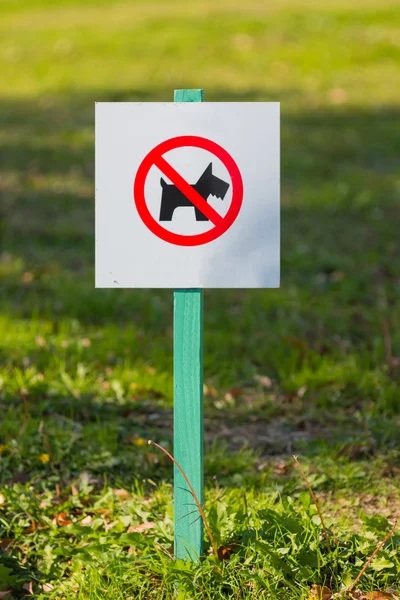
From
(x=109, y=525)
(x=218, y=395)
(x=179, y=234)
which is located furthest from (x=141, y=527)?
(x=218, y=395)

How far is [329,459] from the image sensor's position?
3.41 m

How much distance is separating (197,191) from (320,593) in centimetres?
126

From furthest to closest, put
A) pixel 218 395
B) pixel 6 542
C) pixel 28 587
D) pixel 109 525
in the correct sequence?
pixel 218 395 → pixel 109 525 → pixel 6 542 → pixel 28 587

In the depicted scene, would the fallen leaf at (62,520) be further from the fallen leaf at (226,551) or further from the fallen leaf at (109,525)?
the fallen leaf at (226,551)

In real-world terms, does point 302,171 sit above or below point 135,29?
below

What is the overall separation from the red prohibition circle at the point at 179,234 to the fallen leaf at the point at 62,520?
1.23m

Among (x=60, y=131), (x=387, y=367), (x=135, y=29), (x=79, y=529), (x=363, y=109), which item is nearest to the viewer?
(x=79, y=529)

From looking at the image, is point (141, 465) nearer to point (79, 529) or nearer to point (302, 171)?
point (79, 529)

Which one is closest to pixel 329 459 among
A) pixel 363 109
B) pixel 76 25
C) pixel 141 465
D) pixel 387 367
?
pixel 141 465

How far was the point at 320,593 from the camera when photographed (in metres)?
2.38

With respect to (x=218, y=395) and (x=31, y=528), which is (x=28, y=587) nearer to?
(x=31, y=528)

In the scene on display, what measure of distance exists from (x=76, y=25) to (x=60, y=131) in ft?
29.3

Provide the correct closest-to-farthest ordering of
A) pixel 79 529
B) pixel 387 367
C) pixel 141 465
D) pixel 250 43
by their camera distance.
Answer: pixel 79 529 < pixel 141 465 < pixel 387 367 < pixel 250 43

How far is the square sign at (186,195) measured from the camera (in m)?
2.38
